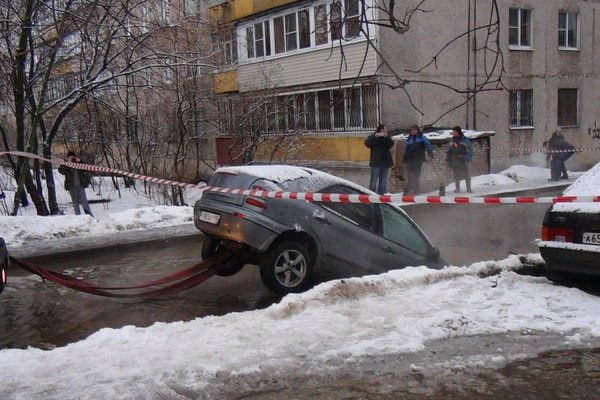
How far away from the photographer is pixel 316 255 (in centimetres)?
675

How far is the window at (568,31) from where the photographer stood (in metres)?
22.5

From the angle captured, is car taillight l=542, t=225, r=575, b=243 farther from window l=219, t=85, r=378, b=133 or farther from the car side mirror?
window l=219, t=85, r=378, b=133

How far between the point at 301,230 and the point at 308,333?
1.87 meters

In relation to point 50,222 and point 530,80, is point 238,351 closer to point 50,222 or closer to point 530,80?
point 50,222

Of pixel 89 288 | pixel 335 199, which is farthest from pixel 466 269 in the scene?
pixel 89 288

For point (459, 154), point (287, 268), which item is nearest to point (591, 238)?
point (287, 268)

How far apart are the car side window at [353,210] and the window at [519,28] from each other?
16.4m

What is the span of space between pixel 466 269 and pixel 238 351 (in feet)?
10.6

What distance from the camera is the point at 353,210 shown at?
22.9 feet

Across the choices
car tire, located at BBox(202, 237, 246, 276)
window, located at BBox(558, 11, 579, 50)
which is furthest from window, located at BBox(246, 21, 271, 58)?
car tire, located at BBox(202, 237, 246, 276)

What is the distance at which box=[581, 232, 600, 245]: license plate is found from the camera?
221 inches

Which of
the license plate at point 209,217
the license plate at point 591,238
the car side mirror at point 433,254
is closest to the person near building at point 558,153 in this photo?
the car side mirror at point 433,254

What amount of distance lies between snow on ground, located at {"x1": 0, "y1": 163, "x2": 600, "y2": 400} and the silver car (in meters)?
0.73

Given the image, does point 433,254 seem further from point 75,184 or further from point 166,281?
point 75,184
